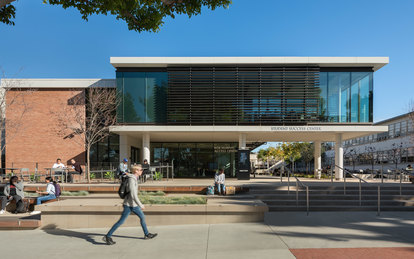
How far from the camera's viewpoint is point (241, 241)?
6.76m

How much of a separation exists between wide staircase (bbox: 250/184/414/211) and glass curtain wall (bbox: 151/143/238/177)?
14206mm

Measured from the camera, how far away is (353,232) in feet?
24.7

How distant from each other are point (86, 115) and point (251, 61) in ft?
43.9

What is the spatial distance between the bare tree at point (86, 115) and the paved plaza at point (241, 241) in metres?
13.7

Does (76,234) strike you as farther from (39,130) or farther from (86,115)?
(39,130)

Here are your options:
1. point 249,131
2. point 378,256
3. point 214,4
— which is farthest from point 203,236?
point 249,131

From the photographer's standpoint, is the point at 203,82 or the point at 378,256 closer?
the point at 378,256

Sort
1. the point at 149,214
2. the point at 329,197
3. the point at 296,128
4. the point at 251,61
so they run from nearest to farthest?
the point at 149,214 < the point at 329,197 < the point at 251,61 < the point at 296,128

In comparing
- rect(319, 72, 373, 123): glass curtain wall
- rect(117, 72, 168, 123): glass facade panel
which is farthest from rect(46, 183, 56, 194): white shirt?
rect(319, 72, 373, 123): glass curtain wall

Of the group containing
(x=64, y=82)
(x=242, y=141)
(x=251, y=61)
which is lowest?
(x=242, y=141)

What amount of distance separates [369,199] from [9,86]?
2422 cm

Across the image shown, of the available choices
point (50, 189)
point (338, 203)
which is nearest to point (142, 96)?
point (50, 189)

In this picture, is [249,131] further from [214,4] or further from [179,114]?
[214,4]

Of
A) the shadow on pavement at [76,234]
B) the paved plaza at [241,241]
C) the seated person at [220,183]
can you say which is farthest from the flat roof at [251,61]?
the shadow on pavement at [76,234]
